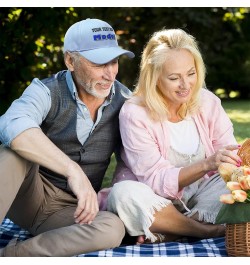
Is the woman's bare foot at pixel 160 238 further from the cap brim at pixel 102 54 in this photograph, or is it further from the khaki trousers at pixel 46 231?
the cap brim at pixel 102 54

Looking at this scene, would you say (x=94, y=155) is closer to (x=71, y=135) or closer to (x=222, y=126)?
(x=71, y=135)

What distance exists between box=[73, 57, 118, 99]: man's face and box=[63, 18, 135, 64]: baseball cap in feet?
0.17

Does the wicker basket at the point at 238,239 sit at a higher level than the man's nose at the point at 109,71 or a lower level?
lower

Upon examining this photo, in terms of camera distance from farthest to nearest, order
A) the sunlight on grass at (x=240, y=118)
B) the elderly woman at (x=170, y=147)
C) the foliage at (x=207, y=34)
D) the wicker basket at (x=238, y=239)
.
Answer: the foliage at (x=207, y=34)
the sunlight on grass at (x=240, y=118)
the elderly woman at (x=170, y=147)
the wicker basket at (x=238, y=239)

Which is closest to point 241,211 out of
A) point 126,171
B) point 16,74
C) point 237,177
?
point 237,177

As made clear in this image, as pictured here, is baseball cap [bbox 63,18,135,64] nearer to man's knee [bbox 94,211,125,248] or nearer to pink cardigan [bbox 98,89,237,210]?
pink cardigan [bbox 98,89,237,210]

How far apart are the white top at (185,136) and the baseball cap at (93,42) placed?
487 millimetres

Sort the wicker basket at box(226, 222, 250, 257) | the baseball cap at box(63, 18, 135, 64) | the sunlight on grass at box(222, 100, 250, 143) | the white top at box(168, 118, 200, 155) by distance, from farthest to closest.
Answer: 1. the sunlight on grass at box(222, 100, 250, 143)
2. the white top at box(168, 118, 200, 155)
3. the baseball cap at box(63, 18, 135, 64)
4. the wicker basket at box(226, 222, 250, 257)

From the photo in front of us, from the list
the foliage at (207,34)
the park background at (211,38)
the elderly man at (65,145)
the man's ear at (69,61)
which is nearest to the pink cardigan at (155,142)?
the elderly man at (65,145)

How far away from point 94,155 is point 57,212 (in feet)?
1.25

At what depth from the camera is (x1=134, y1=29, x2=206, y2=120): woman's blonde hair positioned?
3.57 m

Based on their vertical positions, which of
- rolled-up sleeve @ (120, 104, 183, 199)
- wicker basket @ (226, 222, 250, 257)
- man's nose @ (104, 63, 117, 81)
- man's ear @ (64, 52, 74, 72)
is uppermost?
man's ear @ (64, 52, 74, 72)

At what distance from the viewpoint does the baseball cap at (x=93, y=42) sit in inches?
137

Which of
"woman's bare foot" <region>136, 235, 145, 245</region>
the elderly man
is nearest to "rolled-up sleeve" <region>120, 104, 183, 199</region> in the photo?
the elderly man
